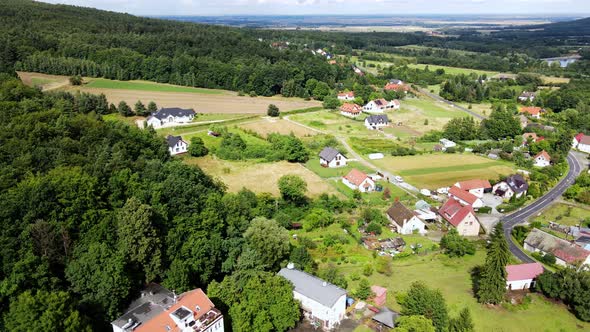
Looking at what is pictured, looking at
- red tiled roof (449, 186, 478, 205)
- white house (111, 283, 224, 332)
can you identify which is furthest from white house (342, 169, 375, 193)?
white house (111, 283, 224, 332)

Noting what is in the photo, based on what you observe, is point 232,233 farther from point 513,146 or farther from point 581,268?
point 513,146

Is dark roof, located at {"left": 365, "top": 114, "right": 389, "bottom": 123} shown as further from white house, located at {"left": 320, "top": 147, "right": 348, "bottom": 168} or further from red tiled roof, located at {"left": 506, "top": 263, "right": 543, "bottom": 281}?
red tiled roof, located at {"left": 506, "top": 263, "right": 543, "bottom": 281}

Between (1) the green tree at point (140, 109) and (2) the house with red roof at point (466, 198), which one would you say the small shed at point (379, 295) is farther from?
(1) the green tree at point (140, 109)

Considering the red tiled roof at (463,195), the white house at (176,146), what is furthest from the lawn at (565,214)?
the white house at (176,146)

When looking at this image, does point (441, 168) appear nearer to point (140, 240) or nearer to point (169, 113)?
point (140, 240)

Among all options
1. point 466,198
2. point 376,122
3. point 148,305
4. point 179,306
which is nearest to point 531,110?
point 376,122
